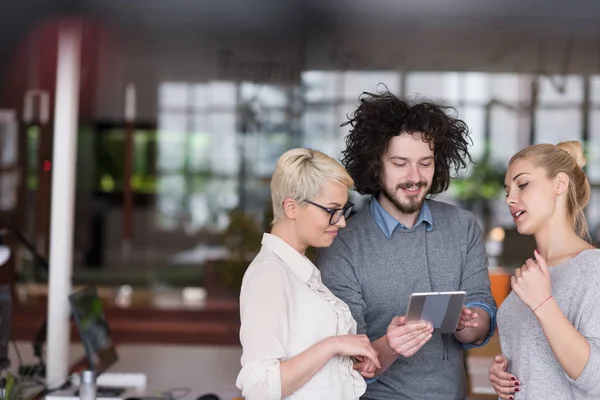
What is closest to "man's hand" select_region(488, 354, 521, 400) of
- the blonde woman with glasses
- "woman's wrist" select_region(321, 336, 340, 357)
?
the blonde woman with glasses

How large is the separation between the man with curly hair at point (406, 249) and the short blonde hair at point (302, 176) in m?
0.39

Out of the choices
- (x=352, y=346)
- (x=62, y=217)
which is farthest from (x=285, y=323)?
(x=62, y=217)

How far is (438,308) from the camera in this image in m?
2.69

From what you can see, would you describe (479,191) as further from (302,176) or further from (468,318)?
(302,176)

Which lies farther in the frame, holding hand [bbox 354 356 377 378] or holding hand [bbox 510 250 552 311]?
holding hand [bbox 354 356 377 378]

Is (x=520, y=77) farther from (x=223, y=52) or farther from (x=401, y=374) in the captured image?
(x=401, y=374)

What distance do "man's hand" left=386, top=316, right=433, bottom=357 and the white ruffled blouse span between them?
0.12 meters

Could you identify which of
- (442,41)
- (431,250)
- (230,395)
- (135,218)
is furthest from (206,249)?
(431,250)

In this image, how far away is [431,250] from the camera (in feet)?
10.0

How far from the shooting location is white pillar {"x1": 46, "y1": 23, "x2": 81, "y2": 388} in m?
4.63

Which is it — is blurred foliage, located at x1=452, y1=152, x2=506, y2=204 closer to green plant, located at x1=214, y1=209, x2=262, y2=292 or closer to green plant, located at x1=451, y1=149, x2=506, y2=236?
green plant, located at x1=451, y1=149, x2=506, y2=236

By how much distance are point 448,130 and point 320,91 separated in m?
10.1

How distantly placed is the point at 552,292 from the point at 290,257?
Answer: 729 millimetres

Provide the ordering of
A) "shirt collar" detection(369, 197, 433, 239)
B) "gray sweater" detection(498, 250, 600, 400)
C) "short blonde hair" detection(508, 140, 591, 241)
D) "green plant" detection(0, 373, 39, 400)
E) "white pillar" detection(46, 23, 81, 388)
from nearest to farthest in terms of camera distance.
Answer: "gray sweater" detection(498, 250, 600, 400) → "short blonde hair" detection(508, 140, 591, 241) → "shirt collar" detection(369, 197, 433, 239) → "green plant" detection(0, 373, 39, 400) → "white pillar" detection(46, 23, 81, 388)
